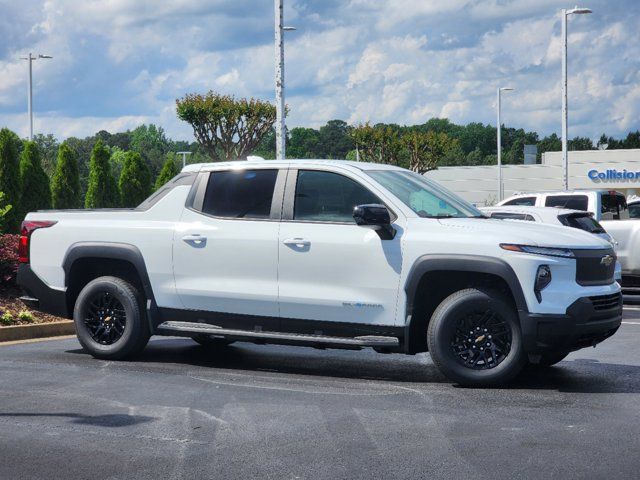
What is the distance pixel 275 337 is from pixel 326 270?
80cm

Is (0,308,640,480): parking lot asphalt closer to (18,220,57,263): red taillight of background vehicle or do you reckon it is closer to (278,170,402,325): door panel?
(278,170,402,325): door panel

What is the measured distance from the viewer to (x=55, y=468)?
6133mm

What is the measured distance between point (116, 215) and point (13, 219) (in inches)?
719

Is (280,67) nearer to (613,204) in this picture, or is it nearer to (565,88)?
(613,204)

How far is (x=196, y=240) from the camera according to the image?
9.80 m

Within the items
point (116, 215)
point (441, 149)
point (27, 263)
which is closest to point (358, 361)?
point (116, 215)

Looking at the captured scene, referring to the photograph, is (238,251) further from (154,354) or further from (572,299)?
(572,299)

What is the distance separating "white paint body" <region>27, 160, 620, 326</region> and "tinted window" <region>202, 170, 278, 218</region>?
0.10 m

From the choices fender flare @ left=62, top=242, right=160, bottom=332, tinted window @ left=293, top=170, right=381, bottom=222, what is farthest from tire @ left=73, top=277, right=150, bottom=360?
tinted window @ left=293, top=170, right=381, bottom=222

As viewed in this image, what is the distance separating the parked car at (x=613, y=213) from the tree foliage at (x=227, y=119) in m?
29.7

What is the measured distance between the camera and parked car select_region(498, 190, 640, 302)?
18469 millimetres

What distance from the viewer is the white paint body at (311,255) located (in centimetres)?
863

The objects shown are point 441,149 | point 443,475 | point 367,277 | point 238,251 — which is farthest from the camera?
point 441,149

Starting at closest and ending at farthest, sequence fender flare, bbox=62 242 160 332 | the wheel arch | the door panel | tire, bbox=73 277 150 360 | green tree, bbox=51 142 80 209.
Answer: the wheel arch
the door panel
fender flare, bbox=62 242 160 332
tire, bbox=73 277 150 360
green tree, bbox=51 142 80 209
